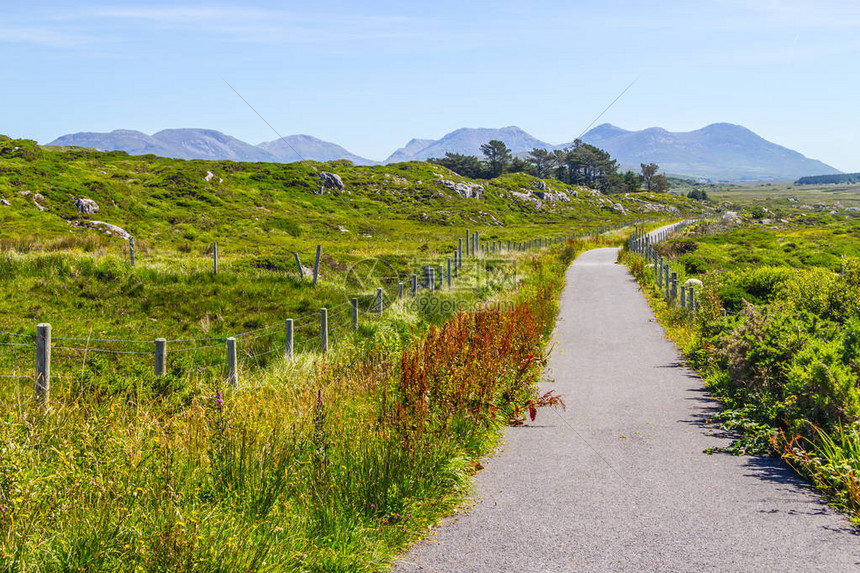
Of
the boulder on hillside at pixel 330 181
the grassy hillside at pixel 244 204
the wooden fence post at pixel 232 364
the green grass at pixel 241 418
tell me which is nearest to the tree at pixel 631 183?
the grassy hillside at pixel 244 204

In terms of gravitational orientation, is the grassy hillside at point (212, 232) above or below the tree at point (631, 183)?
below

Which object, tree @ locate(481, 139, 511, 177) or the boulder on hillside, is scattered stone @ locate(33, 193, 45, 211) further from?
tree @ locate(481, 139, 511, 177)

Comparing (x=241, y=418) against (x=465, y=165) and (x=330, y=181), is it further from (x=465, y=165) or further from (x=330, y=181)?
(x=465, y=165)

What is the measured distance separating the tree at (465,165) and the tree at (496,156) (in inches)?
110

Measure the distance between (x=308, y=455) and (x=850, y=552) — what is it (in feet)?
13.2

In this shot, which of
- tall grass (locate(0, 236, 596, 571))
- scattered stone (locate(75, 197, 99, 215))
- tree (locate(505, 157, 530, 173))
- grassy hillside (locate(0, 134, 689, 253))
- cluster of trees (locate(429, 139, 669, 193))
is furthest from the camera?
tree (locate(505, 157, 530, 173))

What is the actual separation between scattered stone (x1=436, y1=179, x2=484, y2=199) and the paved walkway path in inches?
3620

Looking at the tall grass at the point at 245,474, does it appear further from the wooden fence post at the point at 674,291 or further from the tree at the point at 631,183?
the tree at the point at 631,183

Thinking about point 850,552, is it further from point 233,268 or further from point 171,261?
point 171,261

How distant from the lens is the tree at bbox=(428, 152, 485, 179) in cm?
14188

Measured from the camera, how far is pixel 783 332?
339 inches

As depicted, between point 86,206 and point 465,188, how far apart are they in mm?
64764

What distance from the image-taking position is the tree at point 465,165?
465ft

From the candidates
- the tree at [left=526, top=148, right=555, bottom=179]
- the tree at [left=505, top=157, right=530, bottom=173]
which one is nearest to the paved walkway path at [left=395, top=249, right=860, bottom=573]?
the tree at [left=505, top=157, right=530, bottom=173]
